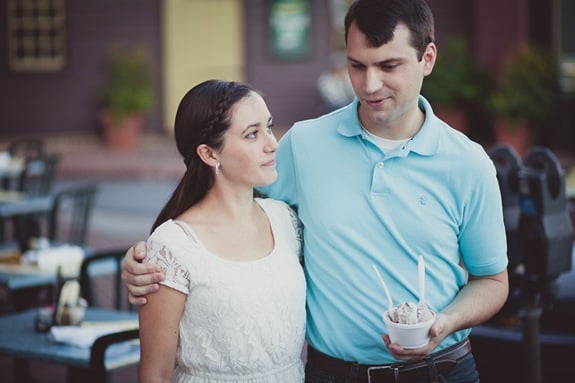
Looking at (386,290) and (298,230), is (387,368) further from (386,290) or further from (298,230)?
(298,230)

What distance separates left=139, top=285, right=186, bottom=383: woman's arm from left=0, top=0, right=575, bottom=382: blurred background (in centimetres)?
1005

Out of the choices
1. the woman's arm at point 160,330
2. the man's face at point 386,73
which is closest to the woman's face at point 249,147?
the man's face at point 386,73

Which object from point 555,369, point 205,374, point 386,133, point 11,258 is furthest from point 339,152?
point 11,258

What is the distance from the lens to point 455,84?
1609 cm

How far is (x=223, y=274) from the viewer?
9.59 ft

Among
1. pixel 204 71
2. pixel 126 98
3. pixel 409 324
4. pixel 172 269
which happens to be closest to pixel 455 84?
pixel 204 71

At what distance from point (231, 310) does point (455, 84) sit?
13.6 m

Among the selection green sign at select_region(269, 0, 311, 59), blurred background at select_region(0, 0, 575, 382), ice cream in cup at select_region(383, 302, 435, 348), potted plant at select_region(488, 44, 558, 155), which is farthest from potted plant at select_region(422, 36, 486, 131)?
ice cream in cup at select_region(383, 302, 435, 348)

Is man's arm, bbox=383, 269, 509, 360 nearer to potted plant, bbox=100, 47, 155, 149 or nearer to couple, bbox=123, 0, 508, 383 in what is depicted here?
couple, bbox=123, 0, 508, 383

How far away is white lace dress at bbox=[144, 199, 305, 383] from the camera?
2914 millimetres

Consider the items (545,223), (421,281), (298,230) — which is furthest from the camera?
(545,223)

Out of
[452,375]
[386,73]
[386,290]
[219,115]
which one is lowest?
[452,375]

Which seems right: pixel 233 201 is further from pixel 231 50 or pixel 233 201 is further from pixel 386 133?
pixel 231 50

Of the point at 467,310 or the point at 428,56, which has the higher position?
the point at 428,56
